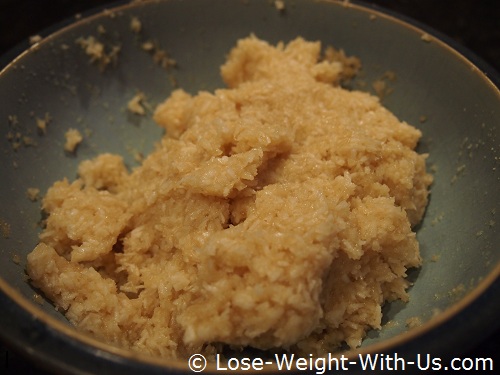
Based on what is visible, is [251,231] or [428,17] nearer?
[251,231]

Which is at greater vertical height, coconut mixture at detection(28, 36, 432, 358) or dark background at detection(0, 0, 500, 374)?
dark background at detection(0, 0, 500, 374)

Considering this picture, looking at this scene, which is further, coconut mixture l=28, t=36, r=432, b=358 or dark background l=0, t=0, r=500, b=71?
dark background l=0, t=0, r=500, b=71

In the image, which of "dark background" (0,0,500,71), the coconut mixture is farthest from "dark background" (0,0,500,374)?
the coconut mixture

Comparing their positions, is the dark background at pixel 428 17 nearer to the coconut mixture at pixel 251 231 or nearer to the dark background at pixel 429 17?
the dark background at pixel 429 17

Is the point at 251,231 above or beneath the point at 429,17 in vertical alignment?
beneath

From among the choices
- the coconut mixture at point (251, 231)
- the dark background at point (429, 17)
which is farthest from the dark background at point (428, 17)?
the coconut mixture at point (251, 231)

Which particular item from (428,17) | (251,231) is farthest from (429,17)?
(251,231)

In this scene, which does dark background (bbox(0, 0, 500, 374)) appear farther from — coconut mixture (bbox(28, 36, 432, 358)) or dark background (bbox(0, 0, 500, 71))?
coconut mixture (bbox(28, 36, 432, 358))

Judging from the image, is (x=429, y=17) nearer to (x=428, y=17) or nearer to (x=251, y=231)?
(x=428, y=17)
